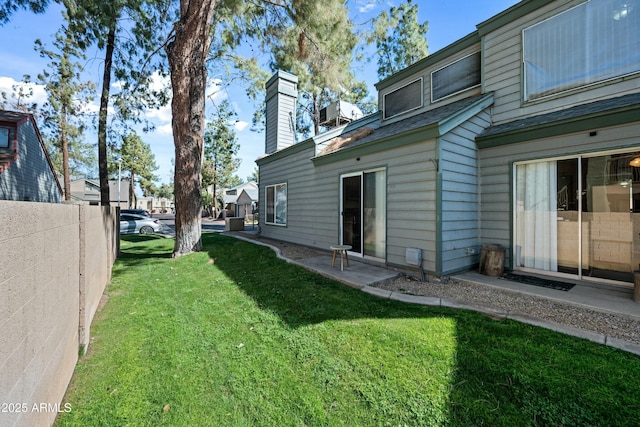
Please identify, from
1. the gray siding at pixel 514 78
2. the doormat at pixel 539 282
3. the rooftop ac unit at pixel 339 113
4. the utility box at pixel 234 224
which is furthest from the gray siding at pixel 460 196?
the utility box at pixel 234 224

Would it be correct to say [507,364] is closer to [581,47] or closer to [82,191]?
[581,47]

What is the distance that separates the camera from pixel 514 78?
18.8ft

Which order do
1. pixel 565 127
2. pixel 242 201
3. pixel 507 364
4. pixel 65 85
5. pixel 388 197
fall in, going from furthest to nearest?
pixel 242 201
pixel 65 85
pixel 388 197
pixel 565 127
pixel 507 364

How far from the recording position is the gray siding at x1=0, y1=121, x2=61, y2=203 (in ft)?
37.4

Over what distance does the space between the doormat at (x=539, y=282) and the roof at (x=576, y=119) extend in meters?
2.45

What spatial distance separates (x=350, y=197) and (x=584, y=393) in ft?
16.7

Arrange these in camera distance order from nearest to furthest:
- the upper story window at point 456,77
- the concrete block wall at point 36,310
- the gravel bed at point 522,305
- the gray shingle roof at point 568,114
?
the concrete block wall at point 36,310
the gravel bed at point 522,305
the gray shingle roof at point 568,114
the upper story window at point 456,77

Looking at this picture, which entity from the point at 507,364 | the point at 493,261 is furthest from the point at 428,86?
the point at 507,364

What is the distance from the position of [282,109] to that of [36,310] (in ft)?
33.3

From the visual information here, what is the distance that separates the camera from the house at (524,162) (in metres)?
4.43

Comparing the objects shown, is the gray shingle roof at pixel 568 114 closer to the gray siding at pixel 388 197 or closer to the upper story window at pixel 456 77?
the upper story window at pixel 456 77

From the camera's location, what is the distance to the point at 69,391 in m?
2.32

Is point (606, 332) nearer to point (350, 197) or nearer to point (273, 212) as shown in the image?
point (350, 197)

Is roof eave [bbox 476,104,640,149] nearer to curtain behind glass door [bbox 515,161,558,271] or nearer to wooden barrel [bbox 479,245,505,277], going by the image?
curtain behind glass door [bbox 515,161,558,271]
